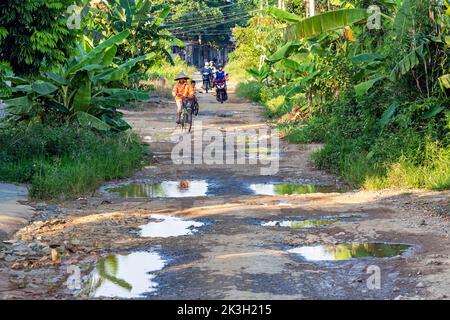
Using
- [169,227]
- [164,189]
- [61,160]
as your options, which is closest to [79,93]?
[61,160]

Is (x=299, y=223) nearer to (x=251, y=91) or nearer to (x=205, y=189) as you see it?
(x=205, y=189)

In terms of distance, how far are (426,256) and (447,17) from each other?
728 centimetres

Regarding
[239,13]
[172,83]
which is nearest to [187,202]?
[172,83]

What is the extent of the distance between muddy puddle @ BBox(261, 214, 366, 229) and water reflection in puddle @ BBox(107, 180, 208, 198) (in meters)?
2.92

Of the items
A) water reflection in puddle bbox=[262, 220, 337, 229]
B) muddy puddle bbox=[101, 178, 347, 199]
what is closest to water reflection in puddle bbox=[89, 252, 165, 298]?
water reflection in puddle bbox=[262, 220, 337, 229]

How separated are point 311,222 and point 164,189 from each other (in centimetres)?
423

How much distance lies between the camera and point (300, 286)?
7.05m

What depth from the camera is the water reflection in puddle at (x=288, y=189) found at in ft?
43.7

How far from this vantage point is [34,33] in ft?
42.0

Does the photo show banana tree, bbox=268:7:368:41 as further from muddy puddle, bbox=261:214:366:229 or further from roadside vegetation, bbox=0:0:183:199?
muddy puddle, bbox=261:214:366:229

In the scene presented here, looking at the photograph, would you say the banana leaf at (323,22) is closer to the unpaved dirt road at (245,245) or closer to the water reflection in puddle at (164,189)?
the unpaved dirt road at (245,245)

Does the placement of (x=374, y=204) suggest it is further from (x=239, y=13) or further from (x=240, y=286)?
(x=239, y=13)

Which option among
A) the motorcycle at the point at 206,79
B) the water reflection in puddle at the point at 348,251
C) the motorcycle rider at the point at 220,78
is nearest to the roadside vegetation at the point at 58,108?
the water reflection in puddle at the point at 348,251

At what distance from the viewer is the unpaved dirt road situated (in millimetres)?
7074
